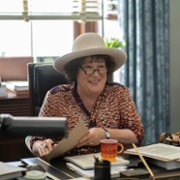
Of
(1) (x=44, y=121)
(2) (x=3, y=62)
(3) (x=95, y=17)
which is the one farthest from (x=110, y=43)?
(1) (x=44, y=121)

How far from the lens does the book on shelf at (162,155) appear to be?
186 centimetres

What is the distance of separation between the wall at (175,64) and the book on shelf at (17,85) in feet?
4.82

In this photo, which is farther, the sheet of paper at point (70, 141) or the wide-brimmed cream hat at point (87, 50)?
the wide-brimmed cream hat at point (87, 50)

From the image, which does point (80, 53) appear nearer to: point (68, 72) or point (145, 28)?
point (68, 72)

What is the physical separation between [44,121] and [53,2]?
9.52ft

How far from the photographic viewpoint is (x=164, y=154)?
6.32ft

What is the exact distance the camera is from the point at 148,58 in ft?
13.0

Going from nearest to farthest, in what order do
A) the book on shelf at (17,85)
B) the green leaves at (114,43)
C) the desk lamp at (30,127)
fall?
the desk lamp at (30,127) < the book on shelf at (17,85) < the green leaves at (114,43)

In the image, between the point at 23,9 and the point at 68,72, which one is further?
the point at 23,9

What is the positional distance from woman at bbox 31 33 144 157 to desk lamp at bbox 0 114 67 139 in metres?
1.32

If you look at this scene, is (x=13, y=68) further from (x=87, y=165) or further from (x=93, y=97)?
(x=87, y=165)

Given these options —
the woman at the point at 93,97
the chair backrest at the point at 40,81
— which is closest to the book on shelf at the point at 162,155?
the woman at the point at 93,97

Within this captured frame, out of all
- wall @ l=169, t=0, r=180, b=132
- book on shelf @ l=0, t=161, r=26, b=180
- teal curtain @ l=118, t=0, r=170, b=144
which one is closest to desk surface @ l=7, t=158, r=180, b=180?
book on shelf @ l=0, t=161, r=26, b=180

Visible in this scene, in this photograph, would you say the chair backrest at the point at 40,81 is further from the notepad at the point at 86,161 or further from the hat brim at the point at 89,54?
the notepad at the point at 86,161
